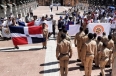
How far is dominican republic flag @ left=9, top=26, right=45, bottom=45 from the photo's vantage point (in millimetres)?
14055

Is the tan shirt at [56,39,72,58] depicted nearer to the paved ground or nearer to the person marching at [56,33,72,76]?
the person marching at [56,33,72,76]

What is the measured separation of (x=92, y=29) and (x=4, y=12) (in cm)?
1810

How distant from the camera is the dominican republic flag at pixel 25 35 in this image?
14055mm

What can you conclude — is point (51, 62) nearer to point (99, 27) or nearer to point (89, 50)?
point (89, 50)

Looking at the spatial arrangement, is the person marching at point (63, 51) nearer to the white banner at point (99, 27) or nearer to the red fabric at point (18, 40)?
the red fabric at point (18, 40)

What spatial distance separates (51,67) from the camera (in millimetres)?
10992

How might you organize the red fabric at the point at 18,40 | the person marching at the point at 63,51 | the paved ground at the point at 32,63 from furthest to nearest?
the red fabric at the point at 18,40 → the paved ground at the point at 32,63 → the person marching at the point at 63,51

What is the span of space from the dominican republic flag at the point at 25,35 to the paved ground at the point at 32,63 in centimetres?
60

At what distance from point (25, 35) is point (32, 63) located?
9.94ft

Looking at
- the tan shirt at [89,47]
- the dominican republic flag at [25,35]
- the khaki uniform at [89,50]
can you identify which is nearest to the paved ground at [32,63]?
the dominican republic flag at [25,35]

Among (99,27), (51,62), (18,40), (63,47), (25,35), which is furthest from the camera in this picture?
(99,27)

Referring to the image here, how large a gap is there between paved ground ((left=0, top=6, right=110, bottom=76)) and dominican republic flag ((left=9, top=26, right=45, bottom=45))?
0.60 meters

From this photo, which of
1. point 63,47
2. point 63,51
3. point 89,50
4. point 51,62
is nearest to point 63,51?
point 63,51

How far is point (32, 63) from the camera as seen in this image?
1166 cm
